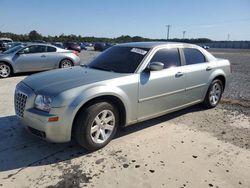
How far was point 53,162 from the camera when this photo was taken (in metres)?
3.49

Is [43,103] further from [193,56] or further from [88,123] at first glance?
[193,56]

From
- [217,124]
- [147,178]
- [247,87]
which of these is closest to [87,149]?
[147,178]

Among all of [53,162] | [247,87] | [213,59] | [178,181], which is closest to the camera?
[178,181]

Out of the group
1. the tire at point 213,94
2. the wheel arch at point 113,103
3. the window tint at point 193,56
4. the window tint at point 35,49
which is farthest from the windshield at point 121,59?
the window tint at point 35,49

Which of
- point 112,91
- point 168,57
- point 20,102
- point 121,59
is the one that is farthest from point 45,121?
point 168,57

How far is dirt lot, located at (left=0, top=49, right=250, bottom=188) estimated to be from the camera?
122 inches

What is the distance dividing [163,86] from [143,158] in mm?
1464

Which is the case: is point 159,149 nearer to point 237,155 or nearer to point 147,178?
point 147,178

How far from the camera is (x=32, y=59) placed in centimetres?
1074

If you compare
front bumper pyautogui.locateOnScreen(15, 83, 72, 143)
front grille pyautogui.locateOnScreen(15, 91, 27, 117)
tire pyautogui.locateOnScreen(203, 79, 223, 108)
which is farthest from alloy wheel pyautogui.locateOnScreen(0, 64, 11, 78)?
tire pyautogui.locateOnScreen(203, 79, 223, 108)

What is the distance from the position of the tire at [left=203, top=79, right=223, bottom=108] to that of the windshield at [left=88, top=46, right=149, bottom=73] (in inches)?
82.4

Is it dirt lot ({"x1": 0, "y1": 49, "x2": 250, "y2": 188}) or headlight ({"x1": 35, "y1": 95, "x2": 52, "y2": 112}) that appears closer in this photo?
dirt lot ({"x1": 0, "y1": 49, "x2": 250, "y2": 188})

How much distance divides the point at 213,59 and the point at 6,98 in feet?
17.8

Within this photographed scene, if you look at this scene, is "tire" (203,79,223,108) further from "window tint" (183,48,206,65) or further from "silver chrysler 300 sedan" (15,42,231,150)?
"window tint" (183,48,206,65)
